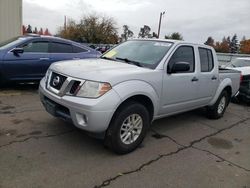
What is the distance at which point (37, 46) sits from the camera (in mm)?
7875

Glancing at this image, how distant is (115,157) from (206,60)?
10.3ft

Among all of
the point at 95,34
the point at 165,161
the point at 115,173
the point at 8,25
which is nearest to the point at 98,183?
the point at 115,173

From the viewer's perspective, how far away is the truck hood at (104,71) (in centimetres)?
383

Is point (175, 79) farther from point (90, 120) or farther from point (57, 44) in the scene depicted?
point (57, 44)

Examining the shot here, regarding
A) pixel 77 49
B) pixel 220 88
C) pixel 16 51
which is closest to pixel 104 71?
pixel 220 88

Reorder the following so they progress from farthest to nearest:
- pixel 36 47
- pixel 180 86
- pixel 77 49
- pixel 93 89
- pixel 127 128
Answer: pixel 77 49
pixel 36 47
pixel 180 86
pixel 127 128
pixel 93 89

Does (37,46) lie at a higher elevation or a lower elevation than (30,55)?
higher

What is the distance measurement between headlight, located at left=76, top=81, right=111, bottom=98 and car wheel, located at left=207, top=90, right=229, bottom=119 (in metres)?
3.56

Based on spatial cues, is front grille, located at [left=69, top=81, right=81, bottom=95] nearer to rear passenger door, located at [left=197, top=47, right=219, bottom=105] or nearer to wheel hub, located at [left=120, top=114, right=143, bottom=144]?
wheel hub, located at [left=120, top=114, right=143, bottom=144]

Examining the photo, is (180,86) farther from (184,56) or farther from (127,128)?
(127,128)

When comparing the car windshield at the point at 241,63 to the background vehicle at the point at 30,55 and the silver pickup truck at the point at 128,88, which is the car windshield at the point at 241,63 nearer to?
the silver pickup truck at the point at 128,88

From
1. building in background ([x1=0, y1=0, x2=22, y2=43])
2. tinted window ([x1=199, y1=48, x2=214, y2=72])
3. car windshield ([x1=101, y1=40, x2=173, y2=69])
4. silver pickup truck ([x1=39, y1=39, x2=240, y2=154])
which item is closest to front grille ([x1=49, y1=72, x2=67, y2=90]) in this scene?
silver pickup truck ([x1=39, y1=39, x2=240, y2=154])

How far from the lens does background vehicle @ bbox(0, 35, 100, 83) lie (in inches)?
287

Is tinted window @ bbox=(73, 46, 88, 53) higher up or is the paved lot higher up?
tinted window @ bbox=(73, 46, 88, 53)
